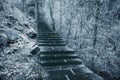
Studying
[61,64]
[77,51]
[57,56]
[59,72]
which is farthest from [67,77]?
[77,51]

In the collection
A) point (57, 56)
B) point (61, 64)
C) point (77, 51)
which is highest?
point (77, 51)

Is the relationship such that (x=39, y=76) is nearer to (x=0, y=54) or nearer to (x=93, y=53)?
(x=0, y=54)

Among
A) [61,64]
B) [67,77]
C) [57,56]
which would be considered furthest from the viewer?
[57,56]

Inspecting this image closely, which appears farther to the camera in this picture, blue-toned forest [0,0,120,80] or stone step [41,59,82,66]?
stone step [41,59,82,66]

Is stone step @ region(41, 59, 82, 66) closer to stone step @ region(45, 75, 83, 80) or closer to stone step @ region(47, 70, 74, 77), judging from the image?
stone step @ region(47, 70, 74, 77)

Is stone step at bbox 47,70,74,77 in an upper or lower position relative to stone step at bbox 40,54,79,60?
lower

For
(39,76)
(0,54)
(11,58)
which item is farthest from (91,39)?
(0,54)

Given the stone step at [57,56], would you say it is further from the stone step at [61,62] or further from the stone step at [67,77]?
the stone step at [67,77]

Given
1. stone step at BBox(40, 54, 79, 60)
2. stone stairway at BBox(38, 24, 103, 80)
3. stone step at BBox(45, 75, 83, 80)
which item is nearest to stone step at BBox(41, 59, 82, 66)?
stone stairway at BBox(38, 24, 103, 80)

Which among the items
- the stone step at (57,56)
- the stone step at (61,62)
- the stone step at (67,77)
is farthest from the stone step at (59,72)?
the stone step at (57,56)

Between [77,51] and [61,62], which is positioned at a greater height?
[77,51]

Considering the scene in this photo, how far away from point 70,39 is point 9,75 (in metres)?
3.40

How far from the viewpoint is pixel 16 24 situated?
6766mm

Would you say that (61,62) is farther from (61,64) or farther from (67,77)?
(67,77)
